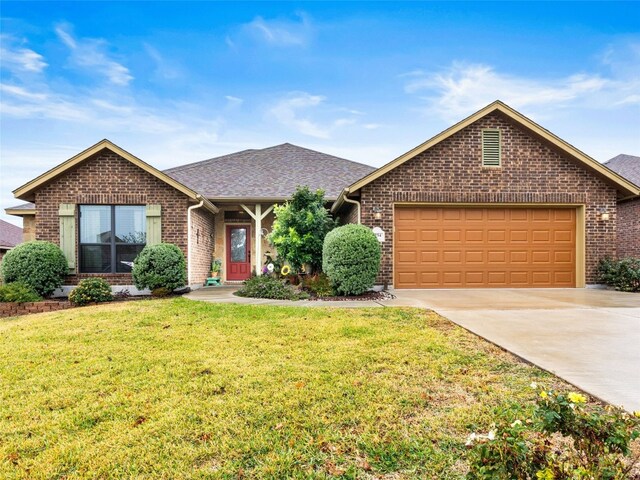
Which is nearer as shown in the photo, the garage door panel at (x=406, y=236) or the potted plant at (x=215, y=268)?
the garage door panel at (x=406, y=236)

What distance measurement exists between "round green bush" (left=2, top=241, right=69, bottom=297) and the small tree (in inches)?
236

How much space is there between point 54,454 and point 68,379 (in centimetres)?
158

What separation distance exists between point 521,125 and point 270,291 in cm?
850

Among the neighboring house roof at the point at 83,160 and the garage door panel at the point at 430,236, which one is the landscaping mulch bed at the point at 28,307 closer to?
the neighboring house roof at the point at 83,160

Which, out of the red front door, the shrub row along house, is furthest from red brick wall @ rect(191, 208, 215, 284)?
the red front door

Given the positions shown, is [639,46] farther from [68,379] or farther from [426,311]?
[68,379]

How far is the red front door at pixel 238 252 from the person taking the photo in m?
14.6

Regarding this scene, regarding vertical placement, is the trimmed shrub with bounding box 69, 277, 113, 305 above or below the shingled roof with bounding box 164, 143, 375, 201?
below

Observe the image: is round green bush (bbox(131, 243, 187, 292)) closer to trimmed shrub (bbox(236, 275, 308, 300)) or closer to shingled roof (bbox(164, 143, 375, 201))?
trimmed shrub (bbox(236, 275, 308, 300))

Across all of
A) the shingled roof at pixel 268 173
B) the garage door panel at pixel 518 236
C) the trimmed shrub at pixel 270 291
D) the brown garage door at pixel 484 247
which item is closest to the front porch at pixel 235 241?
the shingled roof at pixel 268 173

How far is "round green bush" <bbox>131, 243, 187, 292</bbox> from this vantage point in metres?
9.74

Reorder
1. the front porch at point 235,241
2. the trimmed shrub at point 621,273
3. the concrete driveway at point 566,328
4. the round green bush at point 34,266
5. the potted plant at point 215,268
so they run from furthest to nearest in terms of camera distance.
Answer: the front porch at point 235,241
the potted plant at point 215,268
the trimmed shrub at point 621,273
the round green bush at point 34,266
the concrete driveway at point 566,328

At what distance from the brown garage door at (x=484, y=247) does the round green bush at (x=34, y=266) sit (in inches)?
372

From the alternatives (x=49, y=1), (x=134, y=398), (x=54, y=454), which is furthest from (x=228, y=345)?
(x=49, y=1)
